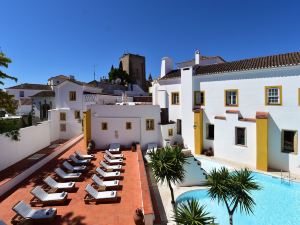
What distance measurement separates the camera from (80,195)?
13.3m

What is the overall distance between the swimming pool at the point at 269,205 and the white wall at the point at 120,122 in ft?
33.4

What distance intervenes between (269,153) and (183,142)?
9807 mm

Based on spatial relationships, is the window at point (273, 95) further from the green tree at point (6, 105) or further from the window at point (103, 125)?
the green tree at point (6, 105)

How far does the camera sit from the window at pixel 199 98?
25.1 m

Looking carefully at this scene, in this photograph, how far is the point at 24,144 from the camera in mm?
20297

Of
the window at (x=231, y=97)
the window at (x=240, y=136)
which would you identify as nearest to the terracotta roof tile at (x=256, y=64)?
the window at (x=231, y=97)

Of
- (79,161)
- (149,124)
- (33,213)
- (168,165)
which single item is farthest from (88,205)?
(149,124)

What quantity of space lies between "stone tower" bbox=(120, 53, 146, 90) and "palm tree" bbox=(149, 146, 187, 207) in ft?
233

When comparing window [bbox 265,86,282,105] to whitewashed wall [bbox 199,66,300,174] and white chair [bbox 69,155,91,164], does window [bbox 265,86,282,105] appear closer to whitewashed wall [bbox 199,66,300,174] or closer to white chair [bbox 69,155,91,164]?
whitewashed wall [bbox 199,66,300,174]

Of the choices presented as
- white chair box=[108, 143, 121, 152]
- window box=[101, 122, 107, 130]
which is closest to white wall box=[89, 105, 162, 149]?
window box=[101, 122, 107, 130]

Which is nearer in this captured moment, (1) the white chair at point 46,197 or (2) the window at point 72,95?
(1) the white chair at point 46,197

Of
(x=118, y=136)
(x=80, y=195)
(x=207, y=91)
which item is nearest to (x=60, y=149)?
(x=118, y=136)

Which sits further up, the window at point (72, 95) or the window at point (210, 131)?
the window at point (72, 95)

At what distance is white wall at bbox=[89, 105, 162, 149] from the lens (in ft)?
80.7
